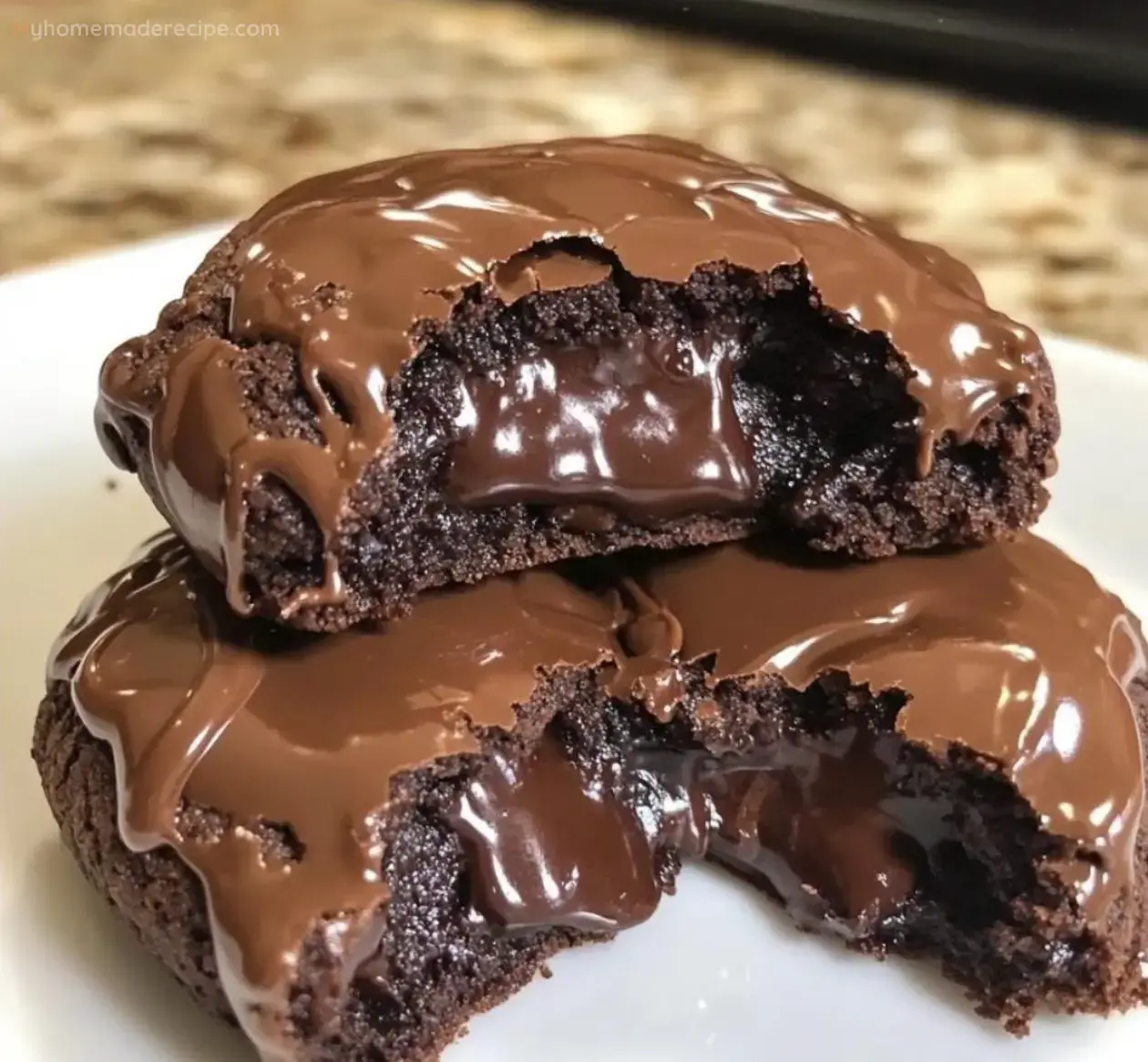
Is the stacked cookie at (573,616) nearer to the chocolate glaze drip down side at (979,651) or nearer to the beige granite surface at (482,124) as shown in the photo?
the chocolate glaze drip down side at (979,651)

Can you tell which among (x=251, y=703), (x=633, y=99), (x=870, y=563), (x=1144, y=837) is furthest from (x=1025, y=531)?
(x=633, y=99)

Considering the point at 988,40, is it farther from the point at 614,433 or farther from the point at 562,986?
the point at 562,986

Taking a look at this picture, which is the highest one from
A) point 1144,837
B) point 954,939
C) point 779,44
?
point 779,44

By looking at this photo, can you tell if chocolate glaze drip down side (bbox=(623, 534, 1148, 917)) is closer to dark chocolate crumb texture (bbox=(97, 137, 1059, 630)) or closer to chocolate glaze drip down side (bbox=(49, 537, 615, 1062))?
dark chocolate crumb texture (bbox=(97, 137, 1059, 630))

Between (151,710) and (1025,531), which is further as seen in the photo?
(1025,531)

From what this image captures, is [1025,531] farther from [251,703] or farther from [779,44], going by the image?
[779,44]

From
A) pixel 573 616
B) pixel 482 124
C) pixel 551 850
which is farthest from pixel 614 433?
pixel 482 124
